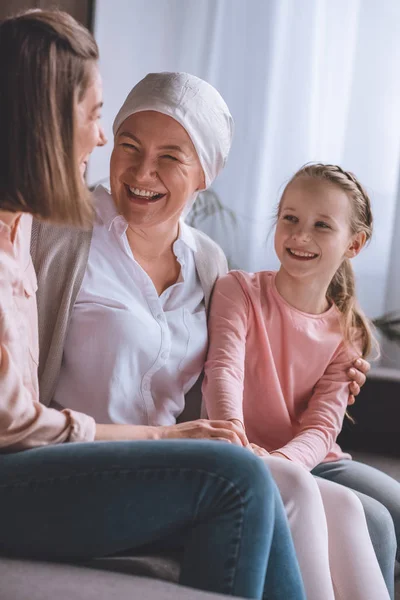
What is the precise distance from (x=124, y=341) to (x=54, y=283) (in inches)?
7.2

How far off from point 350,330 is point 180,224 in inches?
18.6

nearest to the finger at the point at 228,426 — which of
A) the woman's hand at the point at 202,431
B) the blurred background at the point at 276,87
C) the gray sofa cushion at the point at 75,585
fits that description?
the woman's hand at the point at 202,431

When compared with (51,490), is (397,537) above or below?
below

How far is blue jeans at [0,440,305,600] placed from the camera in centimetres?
119

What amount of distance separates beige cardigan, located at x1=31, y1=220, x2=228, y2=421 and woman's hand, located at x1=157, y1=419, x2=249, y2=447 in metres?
0.29

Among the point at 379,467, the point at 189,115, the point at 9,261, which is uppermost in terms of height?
the point at 189,115

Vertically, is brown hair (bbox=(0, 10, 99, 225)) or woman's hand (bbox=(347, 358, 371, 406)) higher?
brown hair (bbox=(0, 10, 99, 225))

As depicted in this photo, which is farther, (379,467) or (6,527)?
(379,467)

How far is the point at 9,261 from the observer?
1.29 metres

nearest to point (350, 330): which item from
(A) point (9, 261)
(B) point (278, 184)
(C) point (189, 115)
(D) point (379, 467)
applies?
A: (D) point (379, 467)

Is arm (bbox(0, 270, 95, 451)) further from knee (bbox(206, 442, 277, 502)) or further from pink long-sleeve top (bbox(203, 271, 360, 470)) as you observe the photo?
pink long-sleeve top (bbox(203, 271, 360, 470))

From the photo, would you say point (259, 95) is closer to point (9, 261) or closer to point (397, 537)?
point (397, 537)

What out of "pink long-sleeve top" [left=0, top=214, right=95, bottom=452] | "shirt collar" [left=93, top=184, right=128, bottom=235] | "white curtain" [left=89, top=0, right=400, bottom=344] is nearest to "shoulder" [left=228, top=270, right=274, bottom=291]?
"shirt collar" [left=93, top=184, right=128, bottom=235]

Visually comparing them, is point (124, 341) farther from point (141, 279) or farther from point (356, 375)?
point (356, 375)
